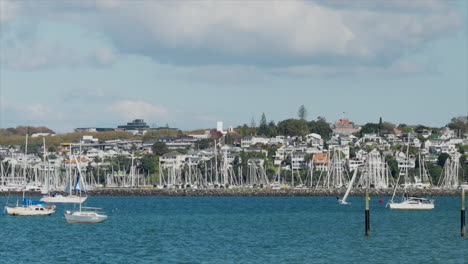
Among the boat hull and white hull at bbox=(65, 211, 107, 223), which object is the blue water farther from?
the boat hull

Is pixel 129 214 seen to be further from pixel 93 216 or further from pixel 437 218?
pixel 437 218

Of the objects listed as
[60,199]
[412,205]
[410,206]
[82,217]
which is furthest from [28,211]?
[412,205]

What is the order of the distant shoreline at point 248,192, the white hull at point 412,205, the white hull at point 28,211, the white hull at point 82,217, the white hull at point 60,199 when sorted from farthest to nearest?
the distant shoreline at point 248,192 → the white hull at point 60,199 → the white hull at point 412,205 → the white hull at point 28,211 → the white hull at point 82,217

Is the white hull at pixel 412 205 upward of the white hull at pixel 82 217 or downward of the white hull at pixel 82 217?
upward

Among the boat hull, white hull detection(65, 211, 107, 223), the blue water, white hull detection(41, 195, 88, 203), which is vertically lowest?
the blue water

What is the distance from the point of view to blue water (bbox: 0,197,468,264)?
183 feet

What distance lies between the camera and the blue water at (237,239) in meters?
55.9

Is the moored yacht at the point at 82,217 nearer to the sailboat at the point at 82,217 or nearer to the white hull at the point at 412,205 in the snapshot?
the sailboat at the point at 82,217

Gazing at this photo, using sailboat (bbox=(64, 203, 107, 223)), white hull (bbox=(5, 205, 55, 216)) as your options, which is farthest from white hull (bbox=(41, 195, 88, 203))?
sailboat (bbox=(64, 203, 107, 223))

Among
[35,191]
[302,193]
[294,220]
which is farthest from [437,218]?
[35,191]

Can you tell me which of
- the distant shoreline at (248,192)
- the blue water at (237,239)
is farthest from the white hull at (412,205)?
the distant shoreline at (248,192)

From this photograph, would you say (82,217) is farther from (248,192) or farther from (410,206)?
(248,192)

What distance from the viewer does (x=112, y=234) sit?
7200 centimetres

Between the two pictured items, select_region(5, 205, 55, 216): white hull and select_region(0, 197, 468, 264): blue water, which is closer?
select_region(0, 197, 468, 264): blue water
